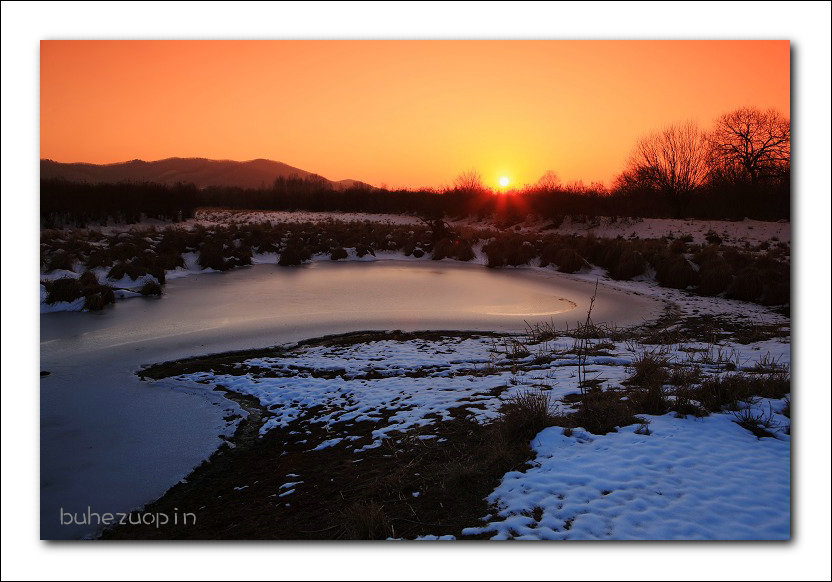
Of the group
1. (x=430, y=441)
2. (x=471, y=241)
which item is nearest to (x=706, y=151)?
(x=430, y=441)

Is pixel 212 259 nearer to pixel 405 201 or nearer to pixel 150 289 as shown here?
pixel 150 289

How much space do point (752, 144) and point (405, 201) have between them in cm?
3087

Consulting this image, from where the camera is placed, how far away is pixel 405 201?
3716cm

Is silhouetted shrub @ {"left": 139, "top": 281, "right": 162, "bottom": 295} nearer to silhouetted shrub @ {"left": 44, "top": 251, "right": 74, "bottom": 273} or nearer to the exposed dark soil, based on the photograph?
silhouetted shrub @ {"left": 44, "top": 251, "right": 74, "bottom": 273}

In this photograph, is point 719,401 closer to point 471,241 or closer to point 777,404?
point 777,404

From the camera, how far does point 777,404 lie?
452cm

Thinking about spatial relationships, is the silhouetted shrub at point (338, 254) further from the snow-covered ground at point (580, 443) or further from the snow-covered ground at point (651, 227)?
the snow-covered ground at point (580, 443)

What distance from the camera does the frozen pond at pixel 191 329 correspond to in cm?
443

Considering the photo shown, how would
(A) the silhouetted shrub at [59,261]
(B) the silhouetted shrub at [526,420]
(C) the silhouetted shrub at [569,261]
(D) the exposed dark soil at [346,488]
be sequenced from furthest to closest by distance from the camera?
(C) the silhouetted shrub at [569,261] < (A) the silhouetted shrub at [59,261] < (B) the silhouetted shrub at [526,420] < (D) the exposed dark soil at [346,488]

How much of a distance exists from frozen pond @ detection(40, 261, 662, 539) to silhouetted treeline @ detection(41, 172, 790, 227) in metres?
2.24

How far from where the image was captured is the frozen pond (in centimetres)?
443

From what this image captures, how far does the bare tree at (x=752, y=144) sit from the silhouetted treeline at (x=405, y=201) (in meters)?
0.27

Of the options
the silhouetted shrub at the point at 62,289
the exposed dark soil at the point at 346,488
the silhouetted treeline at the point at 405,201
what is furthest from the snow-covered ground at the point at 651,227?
the silhouetted shrub at the point at 62,289

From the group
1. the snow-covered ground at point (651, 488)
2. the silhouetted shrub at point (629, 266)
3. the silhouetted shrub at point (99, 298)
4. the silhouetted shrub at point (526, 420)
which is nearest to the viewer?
the snow-covered ground at point (651, 488)
